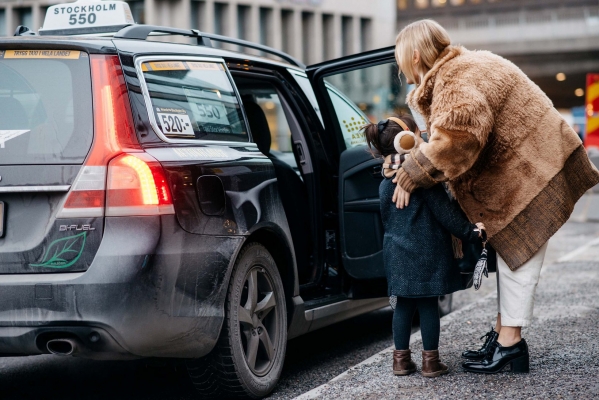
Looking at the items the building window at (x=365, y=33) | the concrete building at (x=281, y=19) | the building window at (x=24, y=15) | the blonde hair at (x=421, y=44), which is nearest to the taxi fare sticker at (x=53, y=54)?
the blonde hair at (x=421, y=44)

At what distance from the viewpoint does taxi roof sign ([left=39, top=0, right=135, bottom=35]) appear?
461 cm

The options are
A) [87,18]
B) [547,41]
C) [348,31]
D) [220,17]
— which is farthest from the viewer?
[348,31]

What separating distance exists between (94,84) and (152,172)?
0.46m

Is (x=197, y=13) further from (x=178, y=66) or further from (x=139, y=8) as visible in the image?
(x=178, y=66)

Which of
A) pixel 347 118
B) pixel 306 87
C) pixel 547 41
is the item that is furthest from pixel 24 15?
pixel 347 118

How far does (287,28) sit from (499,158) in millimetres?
48105

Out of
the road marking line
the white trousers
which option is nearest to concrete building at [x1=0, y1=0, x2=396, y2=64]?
the road marking line

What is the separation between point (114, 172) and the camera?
11.9 ft

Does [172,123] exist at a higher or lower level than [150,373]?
higher

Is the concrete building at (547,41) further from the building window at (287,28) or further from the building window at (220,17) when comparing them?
the building window at (220,17)

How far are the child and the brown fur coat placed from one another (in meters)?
0.13

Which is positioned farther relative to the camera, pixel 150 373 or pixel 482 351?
pixel 150 373

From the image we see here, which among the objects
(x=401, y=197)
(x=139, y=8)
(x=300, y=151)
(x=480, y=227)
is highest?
(x=139, y=8)

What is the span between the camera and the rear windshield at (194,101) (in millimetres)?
3977
